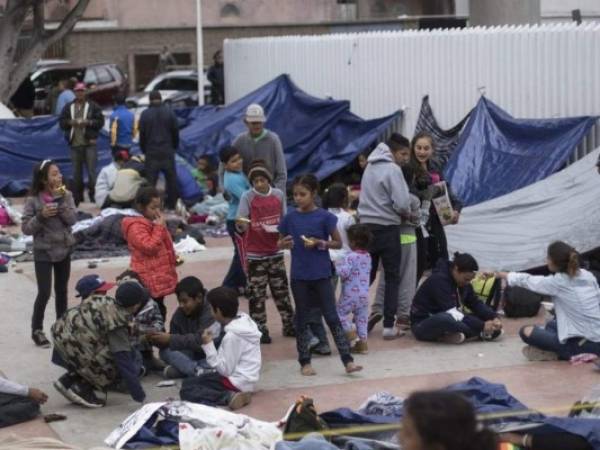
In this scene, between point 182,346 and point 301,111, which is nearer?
point 182,346

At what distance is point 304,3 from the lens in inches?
1908

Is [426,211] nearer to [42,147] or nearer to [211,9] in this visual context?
[42,147]

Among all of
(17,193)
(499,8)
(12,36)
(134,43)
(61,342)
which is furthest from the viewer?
(134,43)

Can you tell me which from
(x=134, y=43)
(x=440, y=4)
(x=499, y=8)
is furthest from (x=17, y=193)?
(x=440, y=4)

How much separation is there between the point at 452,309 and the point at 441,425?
6808 millimetres

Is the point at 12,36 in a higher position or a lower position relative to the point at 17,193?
higher

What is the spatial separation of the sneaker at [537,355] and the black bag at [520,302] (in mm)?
1407

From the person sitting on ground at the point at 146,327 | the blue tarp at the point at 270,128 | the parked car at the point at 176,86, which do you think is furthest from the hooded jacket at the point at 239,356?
the parked car at the point at 176,86

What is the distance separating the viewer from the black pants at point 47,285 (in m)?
10.7

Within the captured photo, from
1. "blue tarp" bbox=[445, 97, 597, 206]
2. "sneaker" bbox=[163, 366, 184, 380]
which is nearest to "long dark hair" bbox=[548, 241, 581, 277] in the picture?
"sneaker" bbox=[163, 366, 184, 380]

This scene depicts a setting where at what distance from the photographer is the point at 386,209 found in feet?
35.1

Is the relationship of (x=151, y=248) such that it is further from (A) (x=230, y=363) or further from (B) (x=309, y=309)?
(A) (x=230, y=363)

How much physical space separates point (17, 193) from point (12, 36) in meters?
7.92

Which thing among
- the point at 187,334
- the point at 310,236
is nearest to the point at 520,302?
the point at 310,236
